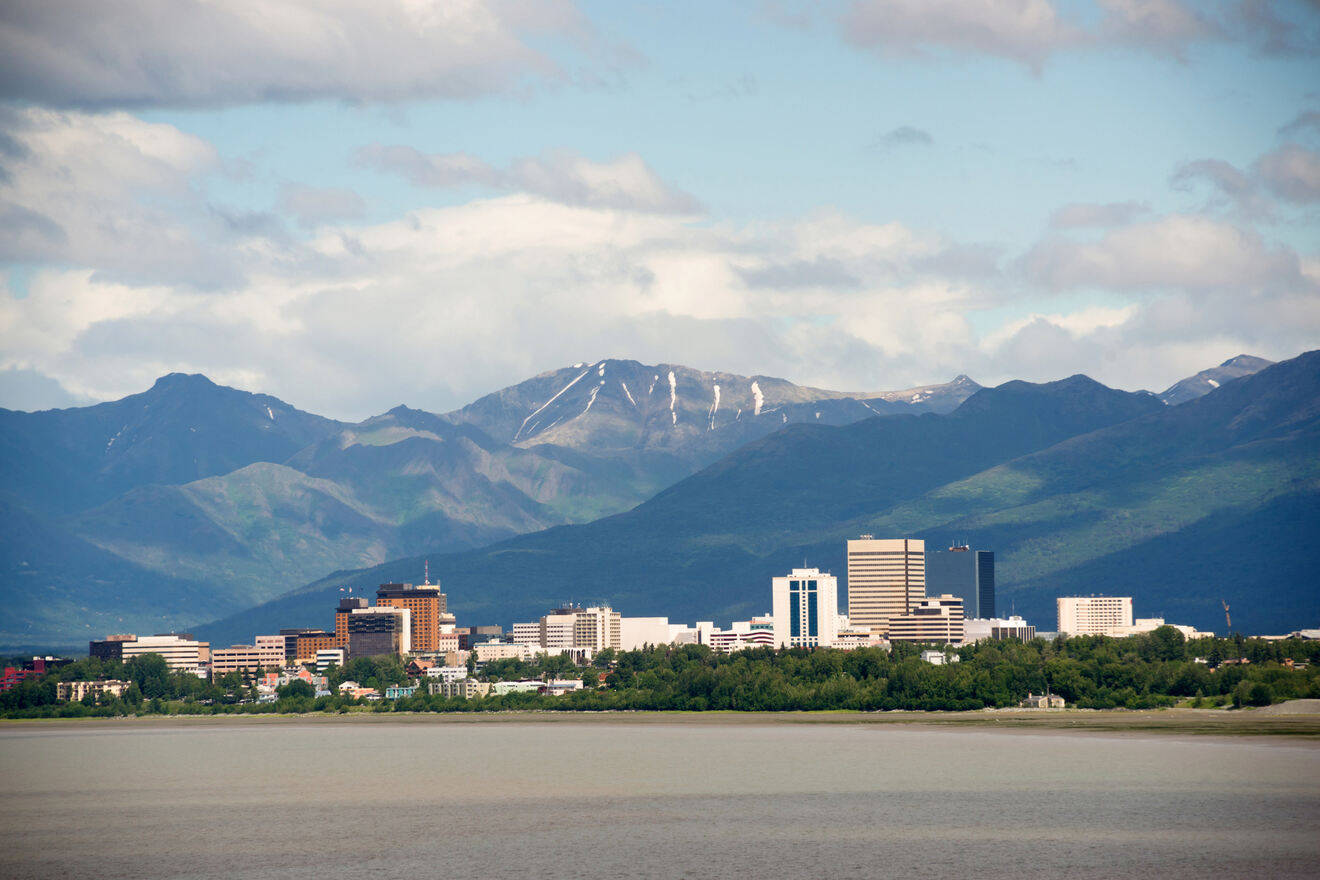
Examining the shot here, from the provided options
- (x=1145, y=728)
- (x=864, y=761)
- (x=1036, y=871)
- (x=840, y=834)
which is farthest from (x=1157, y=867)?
(x=1145, y=728)

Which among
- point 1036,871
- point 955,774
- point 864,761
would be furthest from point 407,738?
point 1036,871

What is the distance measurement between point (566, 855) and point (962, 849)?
724 inches

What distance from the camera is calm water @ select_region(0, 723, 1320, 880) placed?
82062 millimetres

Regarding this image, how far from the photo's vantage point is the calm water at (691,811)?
8206cm

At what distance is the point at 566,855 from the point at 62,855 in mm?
24168

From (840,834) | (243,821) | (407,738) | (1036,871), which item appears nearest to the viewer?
(1036,871)

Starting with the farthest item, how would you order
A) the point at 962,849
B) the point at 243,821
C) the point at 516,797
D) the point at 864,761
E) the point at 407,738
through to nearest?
the point at 407,738
the point at 864,761
the point at 516,797
the point at 243,821
the point at 962,849

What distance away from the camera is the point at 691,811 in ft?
337

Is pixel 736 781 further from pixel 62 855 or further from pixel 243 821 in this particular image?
pixel 62 855

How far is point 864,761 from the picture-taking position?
134 meters

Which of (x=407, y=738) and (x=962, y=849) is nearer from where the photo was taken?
(x=962, y=849)

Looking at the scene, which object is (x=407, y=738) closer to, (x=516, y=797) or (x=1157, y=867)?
(x=516, y=797)

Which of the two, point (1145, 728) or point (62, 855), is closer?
point (62, 855)

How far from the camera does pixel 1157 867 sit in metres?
78.9
